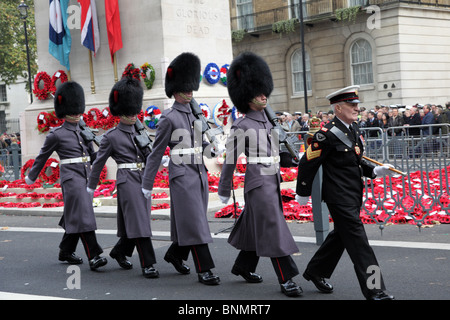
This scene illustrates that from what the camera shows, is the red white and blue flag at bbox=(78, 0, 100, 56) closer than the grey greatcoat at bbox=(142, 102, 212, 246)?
No

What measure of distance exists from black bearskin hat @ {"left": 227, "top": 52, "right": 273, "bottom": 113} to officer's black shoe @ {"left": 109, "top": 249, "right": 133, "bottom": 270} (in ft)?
7.43

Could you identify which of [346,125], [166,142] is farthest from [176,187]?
[346,125]

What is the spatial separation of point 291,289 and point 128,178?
2.34 m

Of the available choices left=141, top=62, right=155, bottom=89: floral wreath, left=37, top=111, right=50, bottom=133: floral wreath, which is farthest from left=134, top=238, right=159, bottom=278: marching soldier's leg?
left=37, top=111, right=50, bottom=133: floral wreath

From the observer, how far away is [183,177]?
282 inches

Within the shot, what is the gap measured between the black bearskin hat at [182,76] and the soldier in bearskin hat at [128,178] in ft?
2.33

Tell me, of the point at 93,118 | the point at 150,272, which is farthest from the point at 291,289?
the point at 93,118

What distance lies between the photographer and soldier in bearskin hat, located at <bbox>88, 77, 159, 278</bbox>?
298 inches

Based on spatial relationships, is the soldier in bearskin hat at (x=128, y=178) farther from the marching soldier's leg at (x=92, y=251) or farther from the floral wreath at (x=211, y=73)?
the floral wreath at (x=211, y=73)

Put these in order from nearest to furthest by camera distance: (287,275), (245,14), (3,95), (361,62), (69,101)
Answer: (287,275)
(69,101)
(361,62)
(245,14)
(3,95)

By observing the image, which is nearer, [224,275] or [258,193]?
[258,193]

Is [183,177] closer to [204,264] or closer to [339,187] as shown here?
[204,264]

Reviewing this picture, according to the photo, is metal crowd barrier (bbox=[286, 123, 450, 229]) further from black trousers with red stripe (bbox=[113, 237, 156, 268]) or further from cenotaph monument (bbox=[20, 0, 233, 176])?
cenotaph monument (bbox=[20, 0, 233, 176])

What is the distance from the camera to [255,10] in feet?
118
